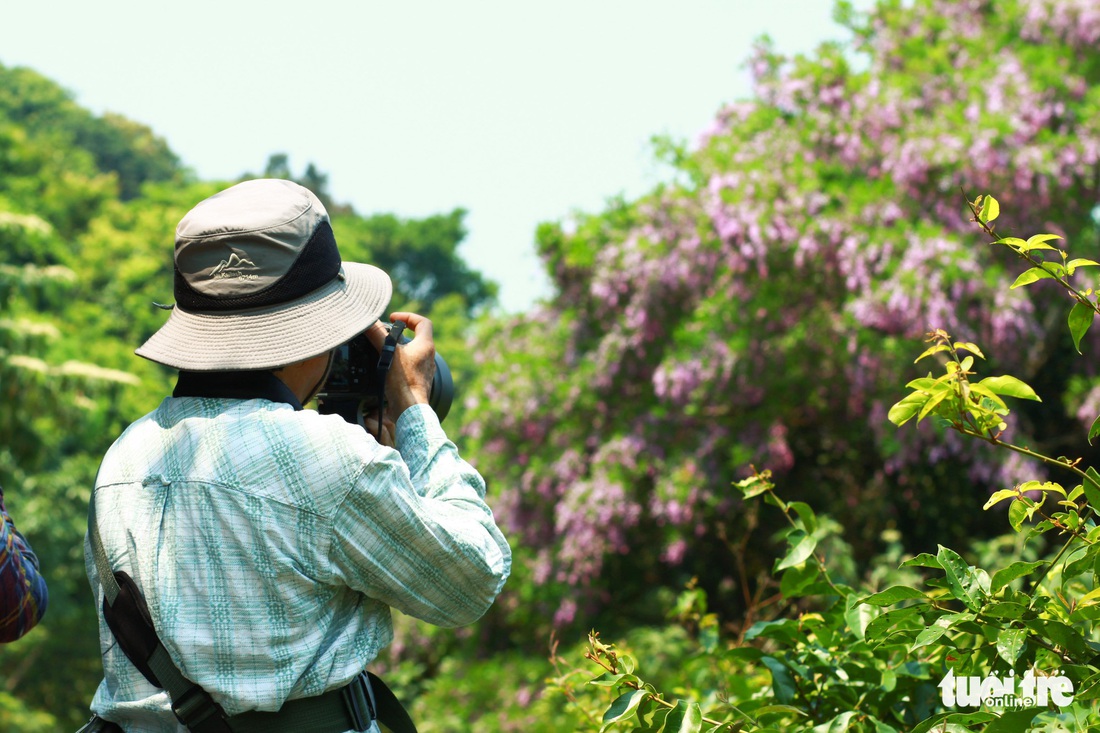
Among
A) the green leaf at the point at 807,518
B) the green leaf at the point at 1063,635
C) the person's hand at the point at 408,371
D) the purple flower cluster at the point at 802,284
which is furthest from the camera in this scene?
the purple flower cluster at the point at 802,284

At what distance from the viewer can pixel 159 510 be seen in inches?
56.1

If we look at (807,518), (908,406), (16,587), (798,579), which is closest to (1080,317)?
(908,406)

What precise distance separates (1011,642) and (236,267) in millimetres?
1051

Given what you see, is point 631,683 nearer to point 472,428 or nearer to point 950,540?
point 950,540

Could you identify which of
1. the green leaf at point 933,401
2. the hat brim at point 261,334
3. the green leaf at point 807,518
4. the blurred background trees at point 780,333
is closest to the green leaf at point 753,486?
the green leaf at point 807,518

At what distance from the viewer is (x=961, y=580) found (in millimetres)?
1409

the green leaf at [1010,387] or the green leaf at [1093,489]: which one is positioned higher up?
the green leaf at [1010,387]

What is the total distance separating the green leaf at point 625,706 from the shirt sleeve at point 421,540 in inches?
8.2

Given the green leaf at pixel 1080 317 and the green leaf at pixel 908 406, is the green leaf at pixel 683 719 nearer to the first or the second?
the green leaf at pixel 908 406

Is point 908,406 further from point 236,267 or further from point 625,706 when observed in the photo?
point 236,267

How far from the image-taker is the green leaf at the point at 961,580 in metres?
1.37

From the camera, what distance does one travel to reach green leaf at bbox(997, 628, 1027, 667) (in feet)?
4.18

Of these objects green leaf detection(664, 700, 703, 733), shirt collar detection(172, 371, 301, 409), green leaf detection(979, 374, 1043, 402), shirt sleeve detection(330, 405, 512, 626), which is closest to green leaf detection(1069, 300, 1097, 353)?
green leaf detection(979, 374, 1043, 402)

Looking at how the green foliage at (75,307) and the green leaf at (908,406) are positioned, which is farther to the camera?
the green foliage at (75,307)
